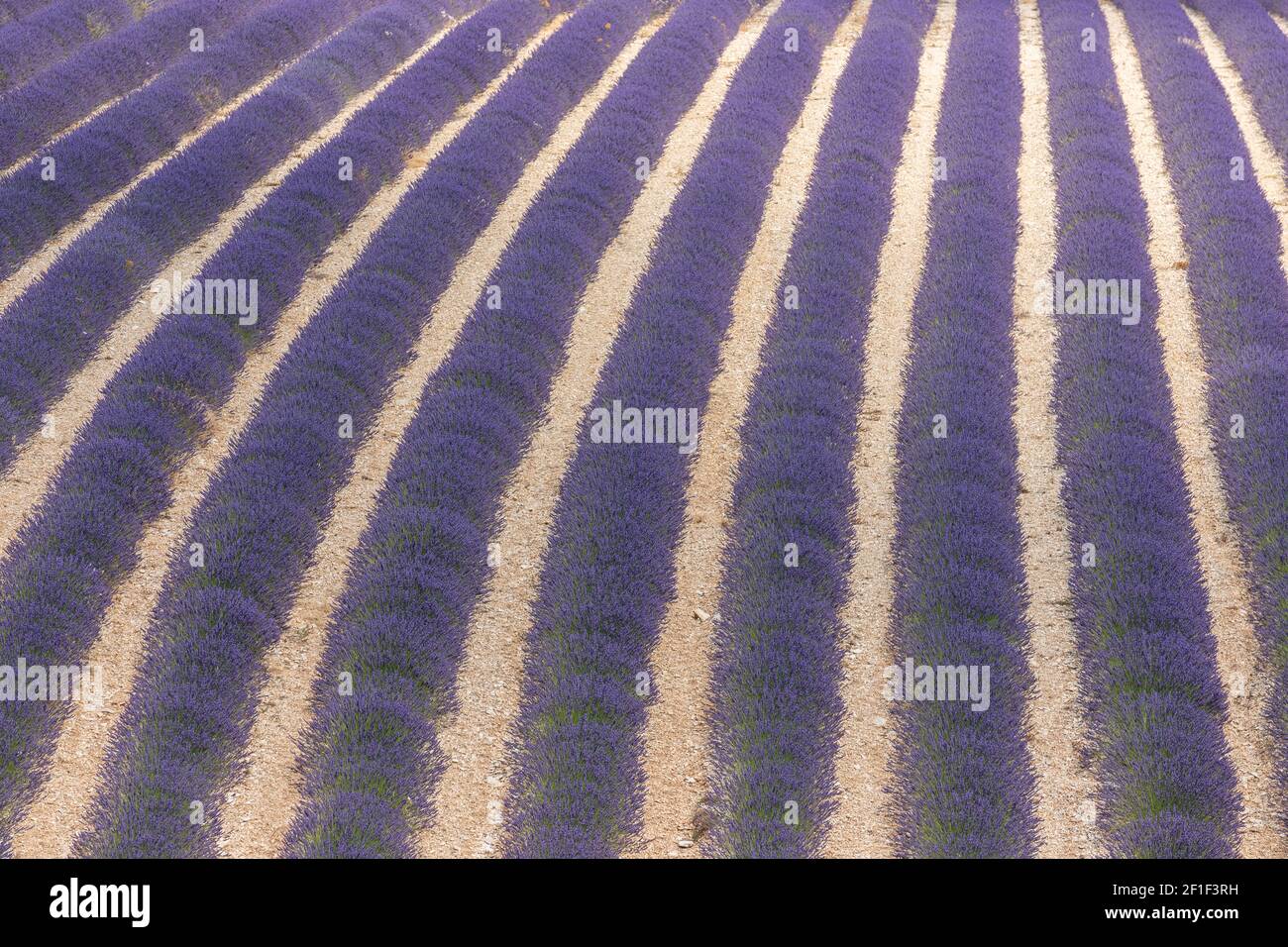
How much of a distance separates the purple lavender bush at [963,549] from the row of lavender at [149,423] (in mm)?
3717

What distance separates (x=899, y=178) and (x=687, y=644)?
6860 mm

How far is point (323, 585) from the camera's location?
626 cm

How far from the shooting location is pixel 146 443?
6980mm

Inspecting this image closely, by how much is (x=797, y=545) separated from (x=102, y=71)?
31.5ft

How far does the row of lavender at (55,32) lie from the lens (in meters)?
12.3

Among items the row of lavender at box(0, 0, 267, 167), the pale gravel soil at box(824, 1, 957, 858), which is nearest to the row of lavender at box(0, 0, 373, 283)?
the row of lavender at box(0, 0, 267, 167)

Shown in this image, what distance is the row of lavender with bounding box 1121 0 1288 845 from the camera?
628cm

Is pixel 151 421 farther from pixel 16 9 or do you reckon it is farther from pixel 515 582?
pixel 16 9

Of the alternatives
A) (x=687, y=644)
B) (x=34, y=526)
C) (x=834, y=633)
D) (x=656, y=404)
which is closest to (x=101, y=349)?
(x=34, y=526)

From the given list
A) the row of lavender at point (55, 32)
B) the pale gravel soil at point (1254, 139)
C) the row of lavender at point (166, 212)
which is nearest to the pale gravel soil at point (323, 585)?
the row of lavender at point (166, 212)

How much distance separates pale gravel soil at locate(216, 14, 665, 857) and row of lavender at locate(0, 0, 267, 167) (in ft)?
14.4

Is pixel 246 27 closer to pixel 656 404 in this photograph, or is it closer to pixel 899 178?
pixel 899 178

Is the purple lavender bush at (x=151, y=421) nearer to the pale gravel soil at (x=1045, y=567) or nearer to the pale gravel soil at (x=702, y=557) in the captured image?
the pale gravel soil at (x=702, y=557)

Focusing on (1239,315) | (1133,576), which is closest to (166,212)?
(1133,576)
